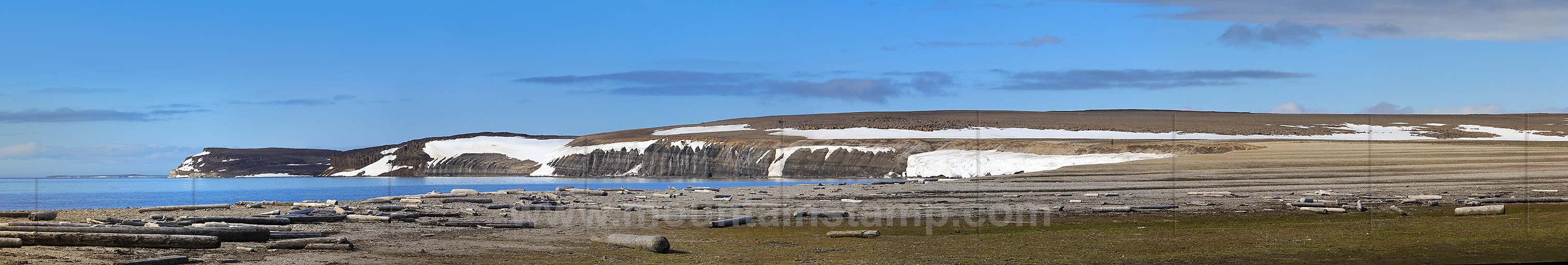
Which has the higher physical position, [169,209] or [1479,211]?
[1479,211]

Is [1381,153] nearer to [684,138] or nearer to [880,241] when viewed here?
[880,241]

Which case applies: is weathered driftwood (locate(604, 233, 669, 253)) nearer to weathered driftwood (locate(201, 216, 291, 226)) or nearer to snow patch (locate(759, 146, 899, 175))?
weathered driftwood (locate(201, 216, 291, 226))

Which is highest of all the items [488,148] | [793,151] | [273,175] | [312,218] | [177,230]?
[793,151]

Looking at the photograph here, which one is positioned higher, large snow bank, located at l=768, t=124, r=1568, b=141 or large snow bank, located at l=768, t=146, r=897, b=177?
large snow bank, located at l=768, t=124, r=1568, b=141

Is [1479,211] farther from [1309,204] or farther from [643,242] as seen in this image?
[643,242]

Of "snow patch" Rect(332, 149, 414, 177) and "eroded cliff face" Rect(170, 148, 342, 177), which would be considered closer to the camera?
"snow patch" Rect(332, 149, 414, 177)

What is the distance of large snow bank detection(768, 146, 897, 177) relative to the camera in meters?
78.8

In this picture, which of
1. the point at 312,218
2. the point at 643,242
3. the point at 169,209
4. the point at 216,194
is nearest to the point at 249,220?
the point at 312,218

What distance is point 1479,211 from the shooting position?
21281 millimetres

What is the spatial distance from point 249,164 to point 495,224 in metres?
144

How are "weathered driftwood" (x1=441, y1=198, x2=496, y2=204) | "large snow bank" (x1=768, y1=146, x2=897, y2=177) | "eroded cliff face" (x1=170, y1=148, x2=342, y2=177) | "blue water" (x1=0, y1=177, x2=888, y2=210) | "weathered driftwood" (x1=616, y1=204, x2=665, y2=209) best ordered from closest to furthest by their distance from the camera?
"weathered driftwood" (x1=616, y1=204, x2=665, y2=209), "weathered driftwood" (x1=441, y1=198, x2=496, y2=204), "blue water" (x1=0, y1=177, x2=888, y2=210), "large snow bank" (x1=768, y1=146, x2=897, y2=177), "eroded cliff face" (x1=170, y1=148, x2=342, y2=177)

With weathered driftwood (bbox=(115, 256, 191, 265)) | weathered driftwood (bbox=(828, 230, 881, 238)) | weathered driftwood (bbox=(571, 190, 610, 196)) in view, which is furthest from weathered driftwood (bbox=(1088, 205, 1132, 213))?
weathered driftwood (bbox=(115, 256, 191, 265))

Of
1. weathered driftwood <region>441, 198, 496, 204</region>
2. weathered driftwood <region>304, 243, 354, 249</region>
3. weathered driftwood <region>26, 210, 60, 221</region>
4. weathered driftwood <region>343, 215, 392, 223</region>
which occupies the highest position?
weathered driftwood <region>26, 210, 60, 221</region>

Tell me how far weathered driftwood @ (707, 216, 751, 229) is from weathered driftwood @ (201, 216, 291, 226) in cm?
922
